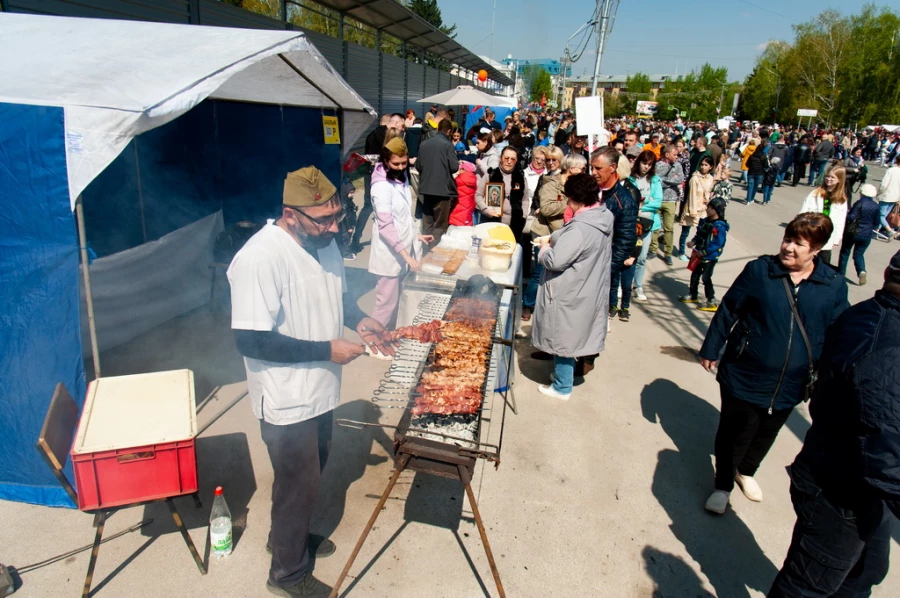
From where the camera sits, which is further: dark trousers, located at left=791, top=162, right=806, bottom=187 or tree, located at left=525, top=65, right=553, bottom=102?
tree, located at left=525, top=65, right=553, bottom=102

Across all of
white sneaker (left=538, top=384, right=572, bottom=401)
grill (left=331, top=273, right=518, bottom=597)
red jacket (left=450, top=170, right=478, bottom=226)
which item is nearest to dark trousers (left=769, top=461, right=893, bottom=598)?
grill (left=331, top=273, right=518, bottom=597)

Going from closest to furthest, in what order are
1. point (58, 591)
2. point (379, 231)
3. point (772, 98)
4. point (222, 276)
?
point (58, 591) → point (379, 231) → point (222, 276) → point (772, 98)

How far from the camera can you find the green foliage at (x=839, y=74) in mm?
47031

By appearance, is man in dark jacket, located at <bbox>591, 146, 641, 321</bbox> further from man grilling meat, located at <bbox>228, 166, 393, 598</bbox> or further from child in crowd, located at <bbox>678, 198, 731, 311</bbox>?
man grilling meat, located at <bbox>228, 166, 393, 598</bbox>

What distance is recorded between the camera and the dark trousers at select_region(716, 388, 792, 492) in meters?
3.64

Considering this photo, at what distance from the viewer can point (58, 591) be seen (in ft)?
9.94

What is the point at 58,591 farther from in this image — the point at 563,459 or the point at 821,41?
the point at 821,41

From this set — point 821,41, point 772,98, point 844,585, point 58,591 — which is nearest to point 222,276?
point 58,591

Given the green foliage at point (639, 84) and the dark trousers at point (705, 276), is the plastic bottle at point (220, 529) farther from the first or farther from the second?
the green foliage at point (639, 84)

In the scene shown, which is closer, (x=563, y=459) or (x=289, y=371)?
(x=289, y=371)

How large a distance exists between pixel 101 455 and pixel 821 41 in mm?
70783

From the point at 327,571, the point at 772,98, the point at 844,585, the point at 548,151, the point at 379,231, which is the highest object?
the point at 772,98

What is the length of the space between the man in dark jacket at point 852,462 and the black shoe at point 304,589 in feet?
8.14

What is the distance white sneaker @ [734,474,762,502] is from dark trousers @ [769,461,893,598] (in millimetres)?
1381
